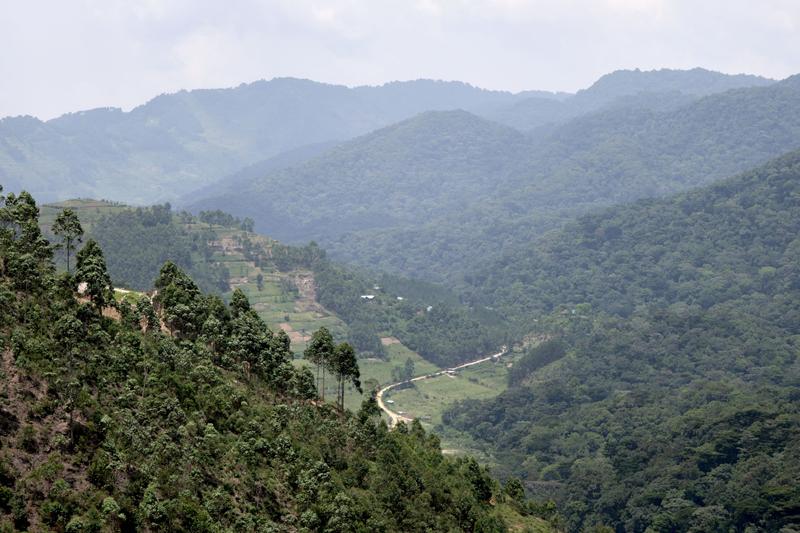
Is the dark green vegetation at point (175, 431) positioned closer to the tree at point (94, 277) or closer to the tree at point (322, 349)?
A: the tree at point (94, 277)

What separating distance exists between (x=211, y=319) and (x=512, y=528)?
37.4m

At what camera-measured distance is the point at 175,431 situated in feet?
211

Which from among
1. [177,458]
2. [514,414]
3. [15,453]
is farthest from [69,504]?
[514,414]

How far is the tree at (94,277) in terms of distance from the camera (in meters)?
73.3

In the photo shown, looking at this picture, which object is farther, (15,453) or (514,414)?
(514,414)

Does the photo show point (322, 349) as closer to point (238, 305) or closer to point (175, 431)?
point (238, 305)

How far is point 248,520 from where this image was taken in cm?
6191

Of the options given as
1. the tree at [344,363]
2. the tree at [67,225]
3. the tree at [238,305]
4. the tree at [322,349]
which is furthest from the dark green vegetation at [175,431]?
the tree at [344,363]

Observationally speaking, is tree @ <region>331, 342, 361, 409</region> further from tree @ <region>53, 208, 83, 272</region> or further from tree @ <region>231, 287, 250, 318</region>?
tree @ <region>53, 208, 83, 272</region>

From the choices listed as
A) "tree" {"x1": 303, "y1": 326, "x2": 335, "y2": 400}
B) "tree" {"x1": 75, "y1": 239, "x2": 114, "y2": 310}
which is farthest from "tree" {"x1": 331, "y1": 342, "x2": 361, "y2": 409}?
"tree" {"x1": 75, "y1": 239, "x2": 114, "y2": 310}

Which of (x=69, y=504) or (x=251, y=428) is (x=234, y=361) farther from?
(x=69, y=504)

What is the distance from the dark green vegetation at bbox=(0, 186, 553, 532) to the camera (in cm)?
5581

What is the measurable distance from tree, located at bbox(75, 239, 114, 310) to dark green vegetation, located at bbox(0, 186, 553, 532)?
0.60 feet

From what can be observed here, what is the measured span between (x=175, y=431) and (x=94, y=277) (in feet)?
55.6
